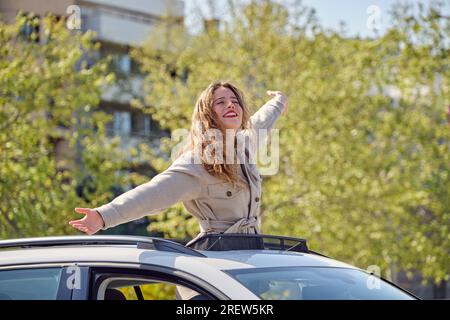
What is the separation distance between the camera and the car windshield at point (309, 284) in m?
4.42

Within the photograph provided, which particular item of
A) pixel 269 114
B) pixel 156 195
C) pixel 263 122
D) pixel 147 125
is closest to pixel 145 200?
pixel 156 195

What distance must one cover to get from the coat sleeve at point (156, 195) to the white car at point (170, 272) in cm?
35

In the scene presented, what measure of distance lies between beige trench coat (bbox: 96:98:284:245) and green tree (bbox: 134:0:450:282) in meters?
13.3

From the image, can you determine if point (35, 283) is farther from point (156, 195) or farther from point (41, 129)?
point (41, 129)

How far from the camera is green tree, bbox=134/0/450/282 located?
66.1ft

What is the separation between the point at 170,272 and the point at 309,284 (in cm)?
61

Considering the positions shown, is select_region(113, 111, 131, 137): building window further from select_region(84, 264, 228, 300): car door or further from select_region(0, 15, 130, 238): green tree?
select_region(84, 264, 228, 300): car door

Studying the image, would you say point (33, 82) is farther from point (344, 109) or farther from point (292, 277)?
point (292, 277)

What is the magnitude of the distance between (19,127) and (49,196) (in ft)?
3.46

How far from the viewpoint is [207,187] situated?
18.5 feet

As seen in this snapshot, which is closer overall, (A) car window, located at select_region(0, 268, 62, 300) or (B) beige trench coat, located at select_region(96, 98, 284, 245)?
(A) car window, located at select_region(0, 268, 62, 300)

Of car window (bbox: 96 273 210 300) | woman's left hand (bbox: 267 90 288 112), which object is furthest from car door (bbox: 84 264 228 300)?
woman's left hand (bbox: 267 90 288 112)

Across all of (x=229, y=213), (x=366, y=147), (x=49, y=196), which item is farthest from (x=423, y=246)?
(x=229, y=213)

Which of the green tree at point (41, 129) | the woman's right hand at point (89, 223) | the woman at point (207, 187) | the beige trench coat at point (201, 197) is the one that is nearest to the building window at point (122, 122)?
the green tree at point (41, 129)
